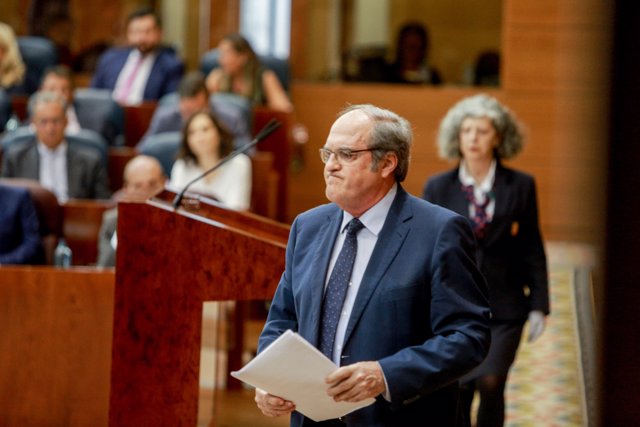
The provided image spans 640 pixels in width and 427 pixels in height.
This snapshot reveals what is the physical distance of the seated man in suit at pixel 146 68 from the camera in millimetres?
8156

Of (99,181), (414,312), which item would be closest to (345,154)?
(414,312)

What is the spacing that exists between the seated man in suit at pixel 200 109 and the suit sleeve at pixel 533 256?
3.03 m

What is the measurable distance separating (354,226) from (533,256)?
5.58 feet

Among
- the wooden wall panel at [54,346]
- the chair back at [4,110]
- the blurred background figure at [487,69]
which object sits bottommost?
the wooden wall panel at [54,346]

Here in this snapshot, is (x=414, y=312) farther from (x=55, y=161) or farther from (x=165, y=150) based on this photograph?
(x=55, y=161)

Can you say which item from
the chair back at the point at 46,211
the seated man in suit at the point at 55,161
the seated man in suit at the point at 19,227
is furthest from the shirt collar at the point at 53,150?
the seated man in suit at the point at 19,227

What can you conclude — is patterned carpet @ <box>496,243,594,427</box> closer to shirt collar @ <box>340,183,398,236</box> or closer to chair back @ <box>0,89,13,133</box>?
shirt collar @ <box>340,183,398,236</box>

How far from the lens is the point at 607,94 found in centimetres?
46

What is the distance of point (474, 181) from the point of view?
3.69 meters

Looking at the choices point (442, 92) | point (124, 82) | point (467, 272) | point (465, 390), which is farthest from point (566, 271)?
point (467, 272)

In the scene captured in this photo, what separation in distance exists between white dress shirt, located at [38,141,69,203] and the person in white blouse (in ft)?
3.30

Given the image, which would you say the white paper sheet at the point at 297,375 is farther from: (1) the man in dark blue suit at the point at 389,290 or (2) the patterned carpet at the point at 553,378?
(2) the patterned carpet at the point at 553,378

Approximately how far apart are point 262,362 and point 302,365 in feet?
0.23

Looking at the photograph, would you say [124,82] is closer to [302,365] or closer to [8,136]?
[8,136]
